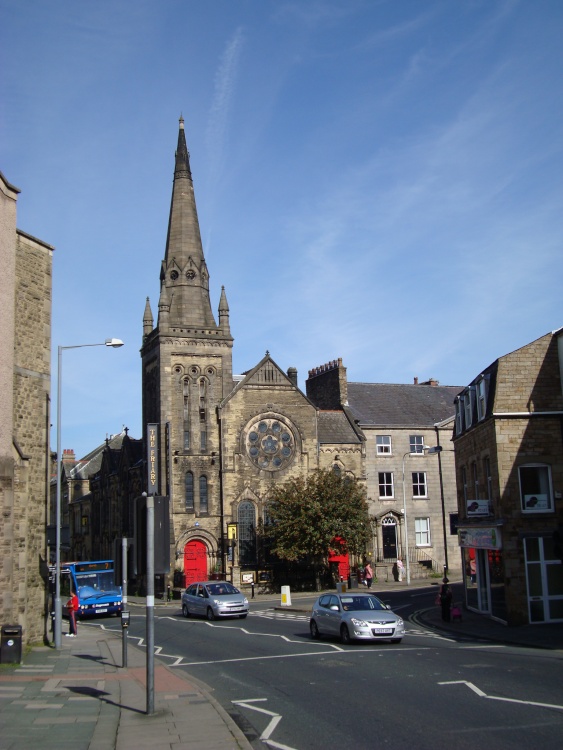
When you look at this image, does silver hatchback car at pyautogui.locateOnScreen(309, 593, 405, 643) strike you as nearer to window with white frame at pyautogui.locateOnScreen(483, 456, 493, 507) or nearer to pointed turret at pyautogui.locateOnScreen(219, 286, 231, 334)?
window with white frame at pyautogui.locateOnScreen(483, 456, 493, 507)

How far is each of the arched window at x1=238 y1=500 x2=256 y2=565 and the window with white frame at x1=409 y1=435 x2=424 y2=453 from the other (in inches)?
482

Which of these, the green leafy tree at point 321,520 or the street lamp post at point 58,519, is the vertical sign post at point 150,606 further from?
the green leafy tree at point 321,520

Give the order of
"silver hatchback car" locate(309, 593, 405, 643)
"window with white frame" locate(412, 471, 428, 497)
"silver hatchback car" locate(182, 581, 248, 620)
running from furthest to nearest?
1. "window with white frame" locate(412, 471, 428, 497)
2. "silver hatchback car" locate(182, 581, 248, 620)
3. "silver hatchback car" locate(309, 593, 405, 643)

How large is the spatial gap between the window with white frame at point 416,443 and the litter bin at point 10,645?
4141 centimetres

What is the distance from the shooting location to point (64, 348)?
83.0 ft

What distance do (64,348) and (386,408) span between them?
122 feet

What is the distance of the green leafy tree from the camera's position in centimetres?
4712

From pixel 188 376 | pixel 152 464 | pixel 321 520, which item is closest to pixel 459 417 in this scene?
pixel 321 520

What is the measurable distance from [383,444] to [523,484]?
100ft

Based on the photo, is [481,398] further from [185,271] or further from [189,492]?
[185,271]

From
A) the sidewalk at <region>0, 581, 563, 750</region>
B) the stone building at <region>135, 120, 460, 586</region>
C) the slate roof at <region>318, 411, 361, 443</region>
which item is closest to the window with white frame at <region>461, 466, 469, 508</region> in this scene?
the sidewalk at <region>0, 581, 563, 750</region>

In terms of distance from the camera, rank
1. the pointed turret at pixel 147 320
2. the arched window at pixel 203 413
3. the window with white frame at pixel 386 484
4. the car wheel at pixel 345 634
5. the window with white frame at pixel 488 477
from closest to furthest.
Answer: the car wheel at pixel 345 634 → the window with white frame at pixel 488 477 → the arched window at pixel 203 413 → the window with white frame at pixel 386 484 → the pointed turret at pixel 147 320

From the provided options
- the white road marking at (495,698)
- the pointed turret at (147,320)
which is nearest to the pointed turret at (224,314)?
the pointed turret at (147,320)

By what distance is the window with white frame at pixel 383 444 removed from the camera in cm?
5728
